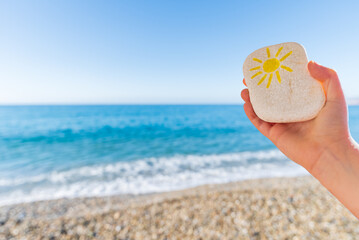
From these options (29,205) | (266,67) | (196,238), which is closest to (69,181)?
(29,205)

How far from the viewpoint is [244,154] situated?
9500 mm

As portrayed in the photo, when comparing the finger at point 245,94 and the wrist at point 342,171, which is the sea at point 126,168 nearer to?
the finger at point 245,94

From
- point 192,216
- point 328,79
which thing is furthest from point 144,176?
point 328,79

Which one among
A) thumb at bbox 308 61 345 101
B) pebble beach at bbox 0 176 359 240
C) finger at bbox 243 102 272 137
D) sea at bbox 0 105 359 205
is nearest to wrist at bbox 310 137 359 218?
thumb at bbox 308 61 345 101

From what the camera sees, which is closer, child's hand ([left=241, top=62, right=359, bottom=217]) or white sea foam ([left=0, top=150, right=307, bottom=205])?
child's hand ([left=241, top=62, right=359, bottom=217])

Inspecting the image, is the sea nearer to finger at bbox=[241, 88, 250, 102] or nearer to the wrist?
finger at bbox=[241, 88, 250, 102]

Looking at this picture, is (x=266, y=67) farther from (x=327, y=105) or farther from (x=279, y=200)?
(x=279, y=200)

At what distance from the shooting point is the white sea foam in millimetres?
5383

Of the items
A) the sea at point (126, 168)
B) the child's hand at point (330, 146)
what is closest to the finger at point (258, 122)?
the child's hand at point (330, 146)

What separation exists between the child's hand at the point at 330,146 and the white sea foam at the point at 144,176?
178 inches

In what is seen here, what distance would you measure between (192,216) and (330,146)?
10.9ft

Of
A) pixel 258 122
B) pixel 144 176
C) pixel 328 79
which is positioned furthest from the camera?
pixel 144 176

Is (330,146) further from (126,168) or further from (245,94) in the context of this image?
(126,168)

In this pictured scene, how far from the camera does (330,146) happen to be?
1354 mm
